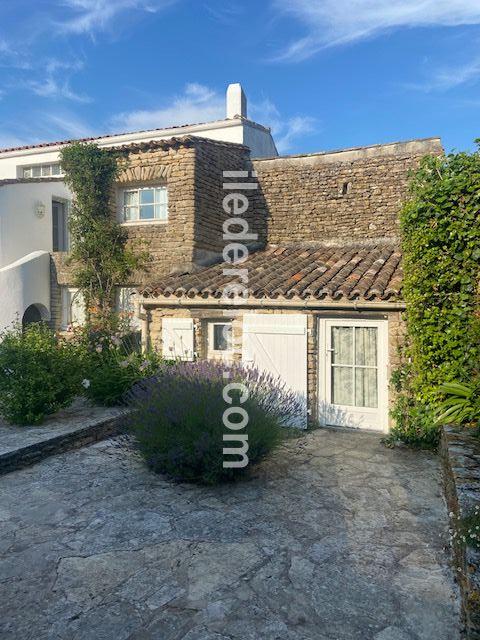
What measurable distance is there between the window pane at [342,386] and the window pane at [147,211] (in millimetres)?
6247

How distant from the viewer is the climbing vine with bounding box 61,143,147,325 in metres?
11.6

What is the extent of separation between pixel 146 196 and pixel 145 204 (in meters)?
0.21

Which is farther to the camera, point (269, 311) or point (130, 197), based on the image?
point (130, 197)

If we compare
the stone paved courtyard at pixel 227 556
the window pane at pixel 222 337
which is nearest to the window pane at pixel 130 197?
the window pane at pixel 222 337

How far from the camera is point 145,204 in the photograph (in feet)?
38.4

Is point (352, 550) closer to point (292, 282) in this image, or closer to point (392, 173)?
point (292, 282)

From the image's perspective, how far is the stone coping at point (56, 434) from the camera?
6.33 m

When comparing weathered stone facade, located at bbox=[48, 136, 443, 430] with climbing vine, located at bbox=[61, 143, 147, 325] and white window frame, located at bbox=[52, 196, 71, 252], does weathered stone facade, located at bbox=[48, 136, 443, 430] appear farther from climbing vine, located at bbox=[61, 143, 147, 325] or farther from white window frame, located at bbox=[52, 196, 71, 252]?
white window frame, located at bbox=[52, 196, 71, 252]

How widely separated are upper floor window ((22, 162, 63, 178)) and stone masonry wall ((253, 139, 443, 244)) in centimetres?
740

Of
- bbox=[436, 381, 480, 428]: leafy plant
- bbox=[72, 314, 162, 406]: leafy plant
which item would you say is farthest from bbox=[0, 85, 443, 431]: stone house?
bbox=[436, 381, 480, 428]: leafy plant

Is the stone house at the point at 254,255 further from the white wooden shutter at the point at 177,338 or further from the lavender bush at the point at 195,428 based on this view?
the lavender bush at the point at 195,428

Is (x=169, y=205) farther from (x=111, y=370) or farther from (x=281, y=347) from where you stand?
(x=281, y=347)

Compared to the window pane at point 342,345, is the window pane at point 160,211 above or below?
above

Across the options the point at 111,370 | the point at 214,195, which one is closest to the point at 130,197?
the point at 214,195
